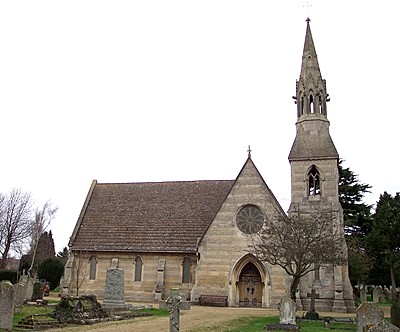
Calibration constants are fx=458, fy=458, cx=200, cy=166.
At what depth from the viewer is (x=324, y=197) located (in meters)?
34.6

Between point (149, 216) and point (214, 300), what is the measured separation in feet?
33.6

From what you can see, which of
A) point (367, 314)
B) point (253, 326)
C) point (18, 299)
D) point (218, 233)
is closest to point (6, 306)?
point (18, 299)

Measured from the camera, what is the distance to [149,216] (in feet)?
130

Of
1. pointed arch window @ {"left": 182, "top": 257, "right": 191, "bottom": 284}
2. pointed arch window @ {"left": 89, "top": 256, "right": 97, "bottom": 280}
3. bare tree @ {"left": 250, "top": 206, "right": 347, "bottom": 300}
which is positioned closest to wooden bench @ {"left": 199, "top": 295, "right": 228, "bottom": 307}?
pointed arch window @ {"left": 182, "top": 257, "right": 191, "bottom": 284}

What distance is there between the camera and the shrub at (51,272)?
4628cm

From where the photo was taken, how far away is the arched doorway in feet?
110

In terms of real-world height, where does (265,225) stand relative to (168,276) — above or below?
above

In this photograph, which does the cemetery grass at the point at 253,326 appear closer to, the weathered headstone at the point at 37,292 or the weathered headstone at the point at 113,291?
the weathered headstone at the point at 113,291

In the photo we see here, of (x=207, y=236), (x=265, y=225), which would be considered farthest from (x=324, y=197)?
(x=207, y=236)

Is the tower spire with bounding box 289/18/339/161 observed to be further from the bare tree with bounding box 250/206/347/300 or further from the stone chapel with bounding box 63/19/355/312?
the bare tree with bounding box 250/206/347/300

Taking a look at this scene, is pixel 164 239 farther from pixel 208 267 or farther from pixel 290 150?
pixel 290 150

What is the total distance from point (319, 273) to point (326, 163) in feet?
27.4

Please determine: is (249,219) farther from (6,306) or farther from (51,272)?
(51,272)

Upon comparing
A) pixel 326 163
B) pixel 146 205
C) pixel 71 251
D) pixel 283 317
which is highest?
pixel 326 163
